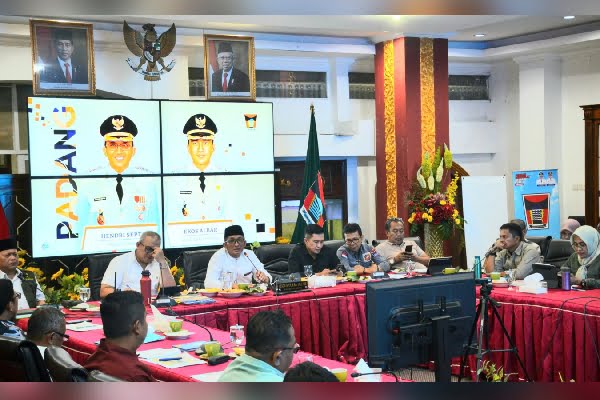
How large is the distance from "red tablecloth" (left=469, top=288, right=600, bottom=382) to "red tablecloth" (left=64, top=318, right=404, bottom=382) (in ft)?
5.94

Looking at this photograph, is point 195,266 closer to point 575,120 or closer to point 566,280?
point 566,280

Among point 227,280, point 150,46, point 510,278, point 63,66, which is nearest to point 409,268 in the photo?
point 510,278

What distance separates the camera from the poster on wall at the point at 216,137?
8.21 meters

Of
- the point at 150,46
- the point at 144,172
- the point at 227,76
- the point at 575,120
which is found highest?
the point at 150,46

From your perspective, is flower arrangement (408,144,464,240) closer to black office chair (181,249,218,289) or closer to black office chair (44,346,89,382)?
black office chair (181,249,218,289)

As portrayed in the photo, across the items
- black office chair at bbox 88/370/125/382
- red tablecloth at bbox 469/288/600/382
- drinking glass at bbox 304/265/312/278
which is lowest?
red tablecloth at bbox 469/288/600/382

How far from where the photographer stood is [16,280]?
497 centimetres

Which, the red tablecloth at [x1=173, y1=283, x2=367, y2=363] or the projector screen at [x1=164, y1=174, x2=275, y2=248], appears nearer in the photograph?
the red tablecloth at [x1=173, y1=283, x2=367, y2=363]

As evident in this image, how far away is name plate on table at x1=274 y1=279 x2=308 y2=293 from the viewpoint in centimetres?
515

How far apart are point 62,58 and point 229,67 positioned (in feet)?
5.72

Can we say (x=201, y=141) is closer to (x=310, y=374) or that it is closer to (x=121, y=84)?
(x=121, y=84)

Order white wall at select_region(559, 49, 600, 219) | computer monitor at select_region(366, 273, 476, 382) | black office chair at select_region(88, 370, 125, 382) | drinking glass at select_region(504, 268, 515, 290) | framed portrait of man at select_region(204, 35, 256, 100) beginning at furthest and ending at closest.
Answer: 1. white wall at select_region(559, 49, 600, 219)
2. framed portrait of man at select_region(204, 35, 256, 100)
3. drinking glass at select_region(504, 268, 515, 290)
4. computer monitor at select_region(366, 273, 476, 382)
5. black office chair at select_region(88, 370, 125, 382)

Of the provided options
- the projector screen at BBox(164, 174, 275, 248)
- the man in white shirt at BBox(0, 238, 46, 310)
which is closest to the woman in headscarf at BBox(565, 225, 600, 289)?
the man in white shirt at BBox(0, 238, 46, 310)

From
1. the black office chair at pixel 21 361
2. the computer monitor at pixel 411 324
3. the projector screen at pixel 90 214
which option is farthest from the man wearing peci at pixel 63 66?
the computer monitor at pixel 411 324
